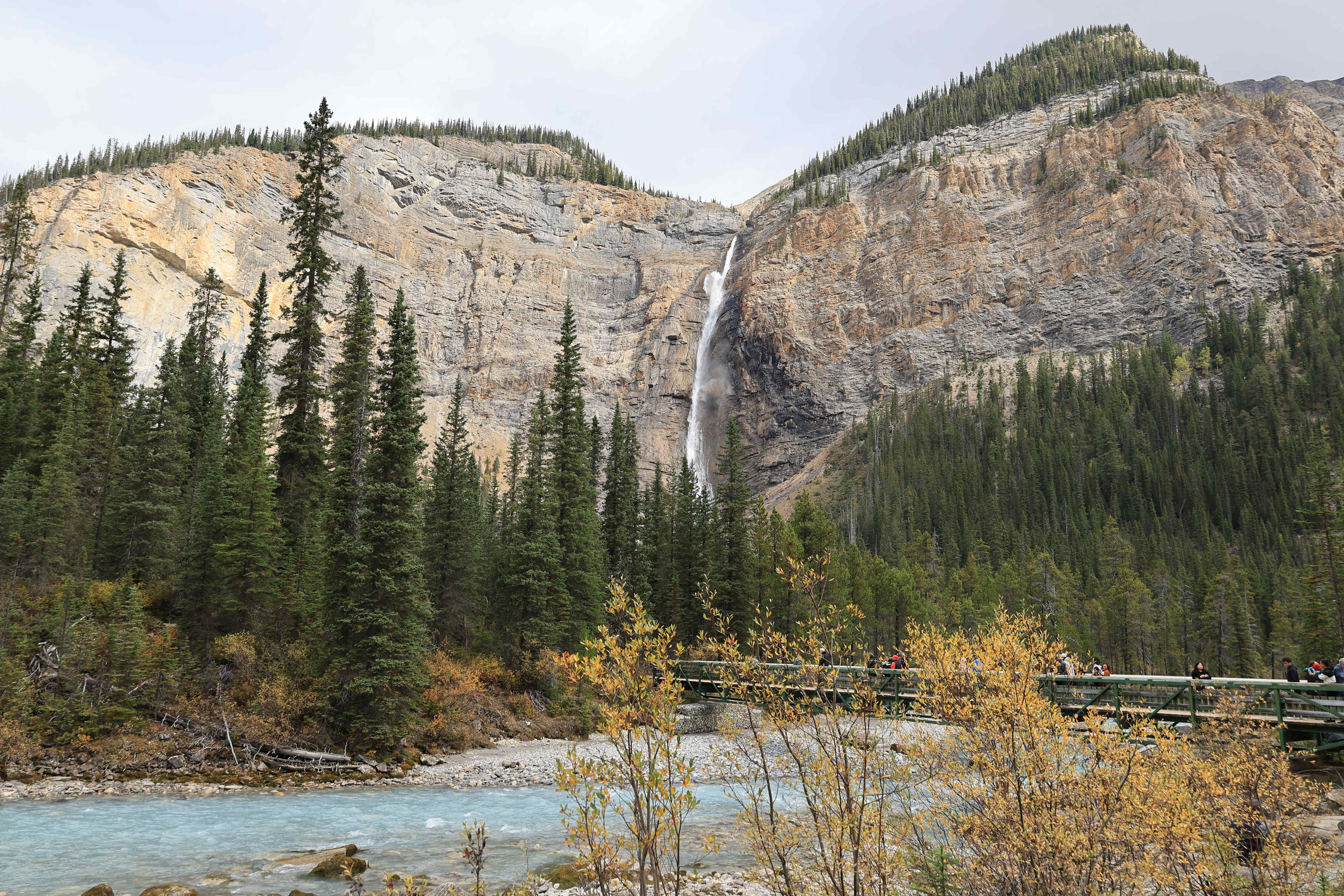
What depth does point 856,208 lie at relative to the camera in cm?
13025

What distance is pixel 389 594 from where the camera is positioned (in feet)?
80.5

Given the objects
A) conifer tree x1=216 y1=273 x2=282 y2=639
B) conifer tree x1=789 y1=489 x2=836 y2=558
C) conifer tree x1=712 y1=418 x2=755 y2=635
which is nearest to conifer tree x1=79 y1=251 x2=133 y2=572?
conifer tree x1=216 y1=273 x2=282 y2=639

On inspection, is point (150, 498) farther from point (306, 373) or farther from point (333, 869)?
point (333, 869)

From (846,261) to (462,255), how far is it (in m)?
65.4

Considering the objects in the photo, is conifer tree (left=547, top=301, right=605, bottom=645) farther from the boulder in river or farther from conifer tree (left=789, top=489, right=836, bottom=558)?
the boulder in river

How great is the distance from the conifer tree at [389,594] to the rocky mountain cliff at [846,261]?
8005 centimetres

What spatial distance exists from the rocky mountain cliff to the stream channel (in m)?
88.7

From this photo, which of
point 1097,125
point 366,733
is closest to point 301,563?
point 366,733

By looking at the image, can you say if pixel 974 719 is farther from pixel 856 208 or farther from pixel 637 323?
pixel 856 208

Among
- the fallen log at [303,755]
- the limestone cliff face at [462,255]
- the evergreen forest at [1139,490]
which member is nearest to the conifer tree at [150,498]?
the fallen log at [303,755]

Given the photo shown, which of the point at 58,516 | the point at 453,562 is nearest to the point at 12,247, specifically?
the point at 58,516

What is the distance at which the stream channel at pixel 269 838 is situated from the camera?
40.8ft

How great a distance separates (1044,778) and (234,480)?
95.3 ft

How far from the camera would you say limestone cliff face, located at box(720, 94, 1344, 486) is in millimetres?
109500
